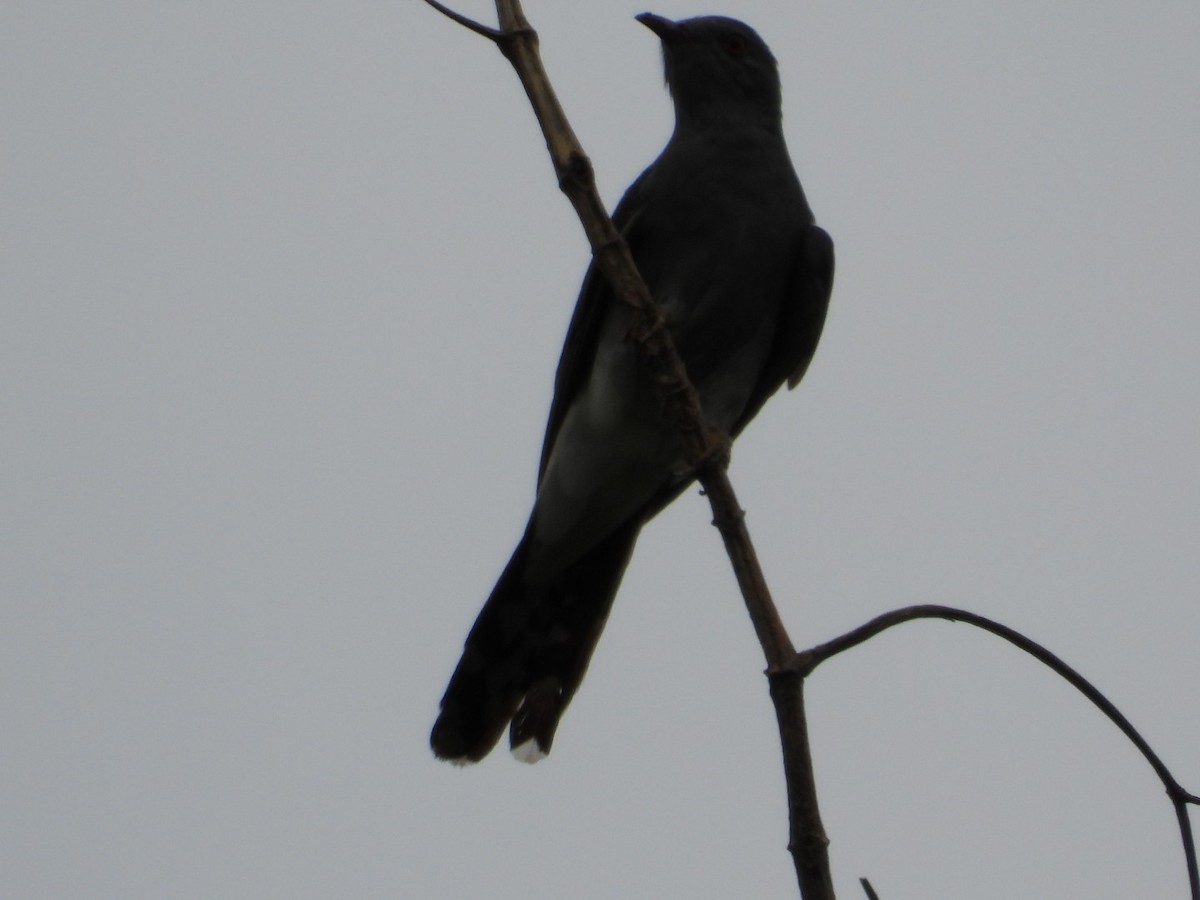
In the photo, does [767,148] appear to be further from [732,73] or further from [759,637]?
[759,637]

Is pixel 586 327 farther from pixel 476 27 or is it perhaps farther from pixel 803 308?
pixel 476 27

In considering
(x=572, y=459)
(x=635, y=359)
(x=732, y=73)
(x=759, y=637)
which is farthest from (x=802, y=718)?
(x=732, y=73)

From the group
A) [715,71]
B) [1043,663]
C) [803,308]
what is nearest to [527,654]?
[803,308]

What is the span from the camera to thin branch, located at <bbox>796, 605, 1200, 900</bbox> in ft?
8.20

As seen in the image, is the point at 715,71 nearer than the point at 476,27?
No

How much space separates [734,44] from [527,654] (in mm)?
2965

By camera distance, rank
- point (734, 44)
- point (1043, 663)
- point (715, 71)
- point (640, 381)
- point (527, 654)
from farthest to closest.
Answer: point (734, 44)
point (715, 71)
point (527, 654)
point (640, 381)
point (1043, 663)

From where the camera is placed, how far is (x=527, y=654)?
19.4ft

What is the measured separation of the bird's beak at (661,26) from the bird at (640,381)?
0.04 ft

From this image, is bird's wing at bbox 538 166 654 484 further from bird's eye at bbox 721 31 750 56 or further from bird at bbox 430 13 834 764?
bird's eye at bbox 721 31 750 56

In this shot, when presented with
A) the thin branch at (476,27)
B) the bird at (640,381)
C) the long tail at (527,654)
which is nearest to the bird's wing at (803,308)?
the bird at (640,381)

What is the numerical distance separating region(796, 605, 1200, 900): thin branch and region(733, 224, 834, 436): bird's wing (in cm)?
343

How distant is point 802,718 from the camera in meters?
2.68

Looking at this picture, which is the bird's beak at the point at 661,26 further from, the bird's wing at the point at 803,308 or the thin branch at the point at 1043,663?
the thin branch at the point at 1043,663
